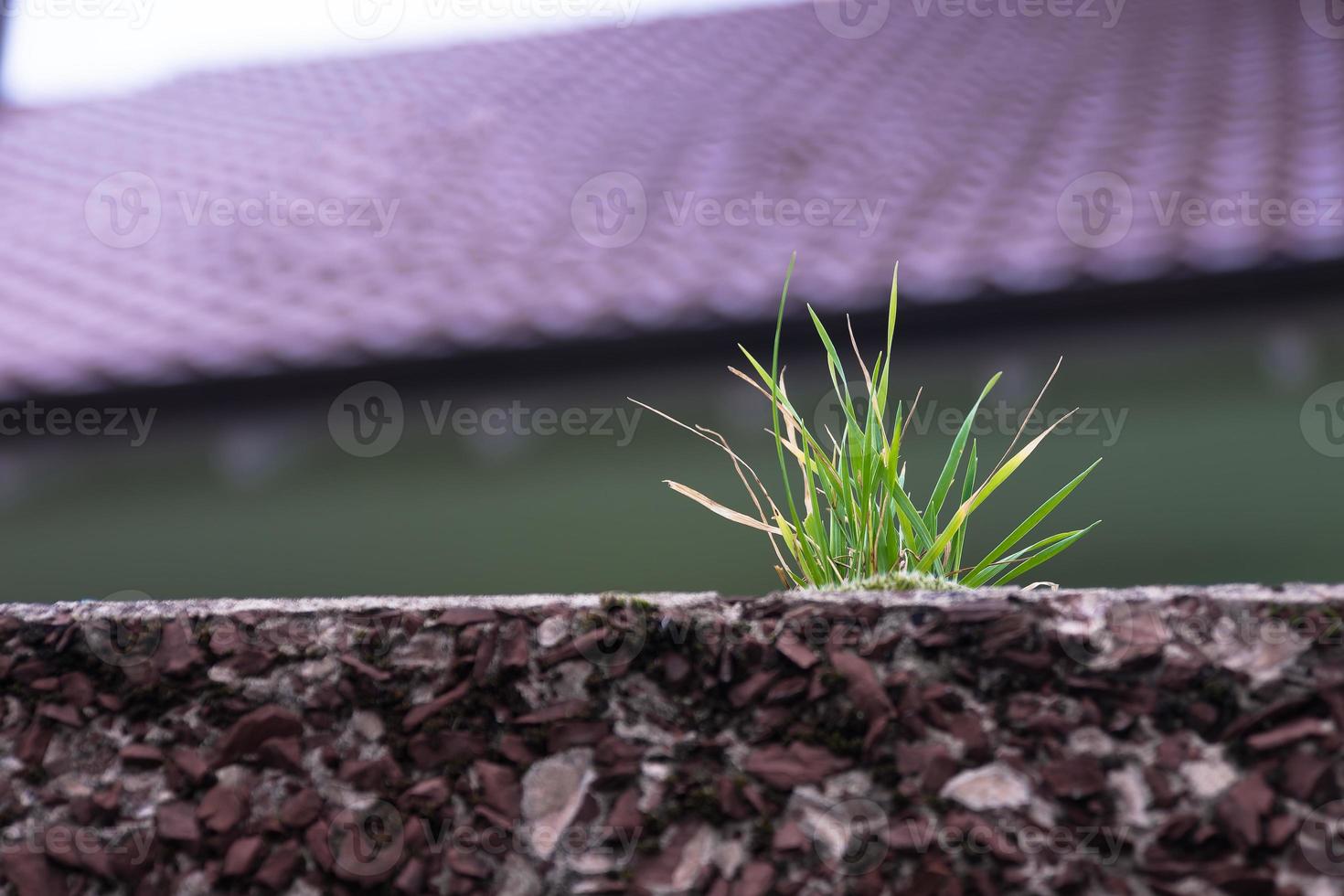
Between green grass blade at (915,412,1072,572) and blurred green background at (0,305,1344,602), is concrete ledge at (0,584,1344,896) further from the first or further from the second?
blurred green background at (0,305,1344,602)

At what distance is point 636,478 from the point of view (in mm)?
2850

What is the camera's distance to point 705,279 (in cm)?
279

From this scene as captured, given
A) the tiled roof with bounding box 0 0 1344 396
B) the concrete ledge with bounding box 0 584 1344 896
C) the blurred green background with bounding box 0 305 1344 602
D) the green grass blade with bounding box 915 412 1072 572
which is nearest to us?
the concrete ledge with bounding box 0 584 1344 896

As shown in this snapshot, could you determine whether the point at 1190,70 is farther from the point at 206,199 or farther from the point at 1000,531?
the point at 206,199

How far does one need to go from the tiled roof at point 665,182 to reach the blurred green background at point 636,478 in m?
0.21

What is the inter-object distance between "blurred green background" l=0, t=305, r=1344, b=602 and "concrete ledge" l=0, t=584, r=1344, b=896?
6.47ft

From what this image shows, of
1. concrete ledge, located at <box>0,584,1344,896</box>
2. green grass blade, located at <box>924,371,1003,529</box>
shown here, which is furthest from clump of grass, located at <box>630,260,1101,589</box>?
concrete ledge, located at <box>0,584,1344,896</box>

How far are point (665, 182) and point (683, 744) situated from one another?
293 cm

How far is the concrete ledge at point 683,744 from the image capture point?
614mm

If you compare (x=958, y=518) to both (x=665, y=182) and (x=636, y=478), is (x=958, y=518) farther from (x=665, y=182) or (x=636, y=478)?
(x=665, y=182)

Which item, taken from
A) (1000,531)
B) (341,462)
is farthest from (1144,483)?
(341,462)

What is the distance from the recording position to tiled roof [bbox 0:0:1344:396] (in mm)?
2732

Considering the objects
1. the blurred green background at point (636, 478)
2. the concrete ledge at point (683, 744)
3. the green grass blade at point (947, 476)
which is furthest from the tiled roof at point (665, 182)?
the concrete ledge at point (683, 744)

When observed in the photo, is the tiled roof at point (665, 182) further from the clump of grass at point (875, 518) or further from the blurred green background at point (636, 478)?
the clump of grass at point (875, 518)
